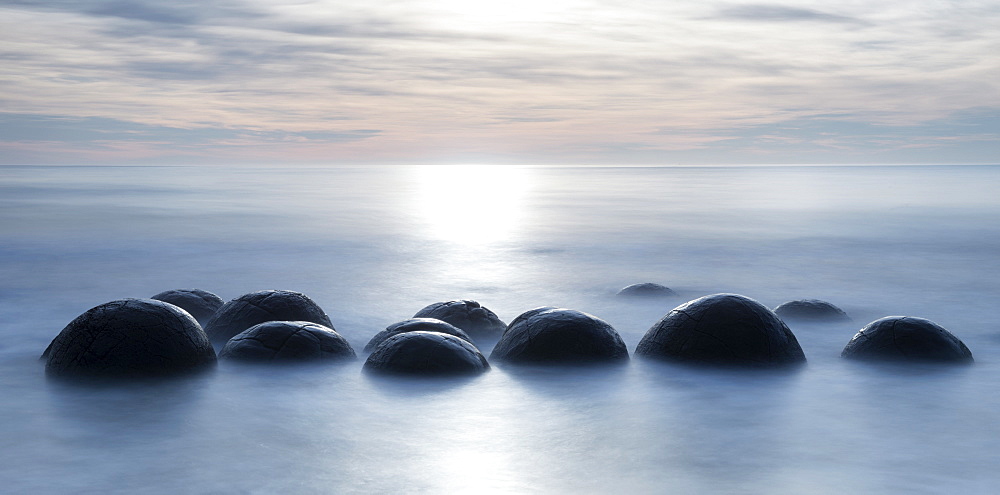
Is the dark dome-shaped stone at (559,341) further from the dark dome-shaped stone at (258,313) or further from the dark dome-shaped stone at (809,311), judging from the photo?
the dark dome-shaped stone at (809,311)

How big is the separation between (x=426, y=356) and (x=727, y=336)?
3524mm

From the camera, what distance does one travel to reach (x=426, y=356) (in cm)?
978

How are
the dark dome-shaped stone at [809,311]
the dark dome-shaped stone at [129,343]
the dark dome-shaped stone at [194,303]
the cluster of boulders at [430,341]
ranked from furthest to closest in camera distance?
the dark dome-shaped stone at [809,311] → the dark dome-shaped stone at [194,303] → the cluster of boulders at [430,341] → the dark dome-shaped stone at [129,343]

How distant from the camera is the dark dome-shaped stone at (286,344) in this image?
10.3 meters

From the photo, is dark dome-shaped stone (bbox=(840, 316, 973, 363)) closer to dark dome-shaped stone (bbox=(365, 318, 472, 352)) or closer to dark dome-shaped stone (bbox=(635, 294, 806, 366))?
dark dome-shaped stone (bbox=(635, 294, 806, 366))

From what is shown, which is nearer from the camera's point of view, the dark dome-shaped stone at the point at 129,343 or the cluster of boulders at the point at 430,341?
the dark dome-shaped stone at the point at 129,343

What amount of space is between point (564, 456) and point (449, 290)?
12420 millimetres

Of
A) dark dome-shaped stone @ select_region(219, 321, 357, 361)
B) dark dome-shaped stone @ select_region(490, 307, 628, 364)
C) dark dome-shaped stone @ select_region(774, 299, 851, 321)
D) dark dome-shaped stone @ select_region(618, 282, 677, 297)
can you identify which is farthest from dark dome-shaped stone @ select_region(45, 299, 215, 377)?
dark dome-shaped stone @ select_region(618, 282, 677, 297)

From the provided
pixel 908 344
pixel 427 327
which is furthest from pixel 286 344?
pixel 908 344

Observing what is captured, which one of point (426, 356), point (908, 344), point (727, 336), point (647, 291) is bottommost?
point (426, 356)

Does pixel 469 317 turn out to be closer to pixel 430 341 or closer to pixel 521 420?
pixel 430 341

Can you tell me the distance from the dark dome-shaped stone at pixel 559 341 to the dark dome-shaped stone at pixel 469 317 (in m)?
1.47

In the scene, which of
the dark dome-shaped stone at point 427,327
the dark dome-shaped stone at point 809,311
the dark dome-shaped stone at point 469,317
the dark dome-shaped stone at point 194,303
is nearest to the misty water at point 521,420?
the dark dome-shaped stone at point 809,311

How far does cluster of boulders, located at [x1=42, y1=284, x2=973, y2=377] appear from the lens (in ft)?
31.7
